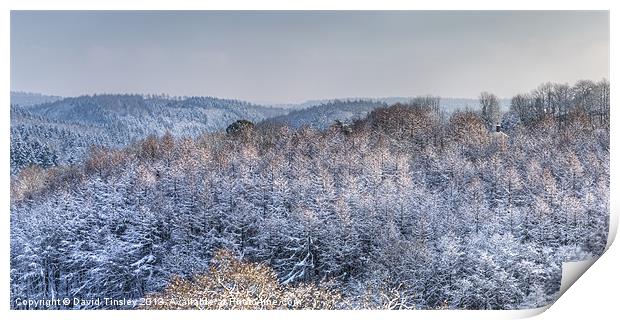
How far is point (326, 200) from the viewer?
12.0 metres

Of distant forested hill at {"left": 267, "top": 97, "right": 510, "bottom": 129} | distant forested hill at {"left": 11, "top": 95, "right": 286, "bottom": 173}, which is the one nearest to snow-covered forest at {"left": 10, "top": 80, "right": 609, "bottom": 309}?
distant forested hill at {"left": 11, "top": 95, "right": 286, "bottom": 173}

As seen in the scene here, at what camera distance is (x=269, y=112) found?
11266 mm

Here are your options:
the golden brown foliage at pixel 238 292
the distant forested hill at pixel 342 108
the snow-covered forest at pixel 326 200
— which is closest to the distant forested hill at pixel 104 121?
the snow-covered forest at pixel 326 200

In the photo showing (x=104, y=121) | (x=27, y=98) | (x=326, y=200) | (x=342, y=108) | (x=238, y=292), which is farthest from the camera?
(x=326, y=200)

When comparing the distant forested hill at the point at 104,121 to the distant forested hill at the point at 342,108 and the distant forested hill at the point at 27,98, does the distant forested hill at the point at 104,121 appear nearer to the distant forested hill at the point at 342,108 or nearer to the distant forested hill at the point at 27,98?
the distant forested hill at the point at 27,98

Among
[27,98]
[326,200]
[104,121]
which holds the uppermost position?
[27,98]

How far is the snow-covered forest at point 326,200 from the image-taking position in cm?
1080

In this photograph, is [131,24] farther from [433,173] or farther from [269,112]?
[433,173]

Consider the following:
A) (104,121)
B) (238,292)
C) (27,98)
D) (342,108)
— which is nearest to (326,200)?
(342,108)

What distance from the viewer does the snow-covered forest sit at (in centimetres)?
1080

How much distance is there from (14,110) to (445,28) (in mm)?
7536

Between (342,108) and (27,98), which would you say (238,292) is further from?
(27,98)

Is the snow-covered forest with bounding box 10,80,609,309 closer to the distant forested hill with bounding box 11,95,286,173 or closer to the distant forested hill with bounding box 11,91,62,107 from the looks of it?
the distant forested hill with bounding box 11,95,286,173
